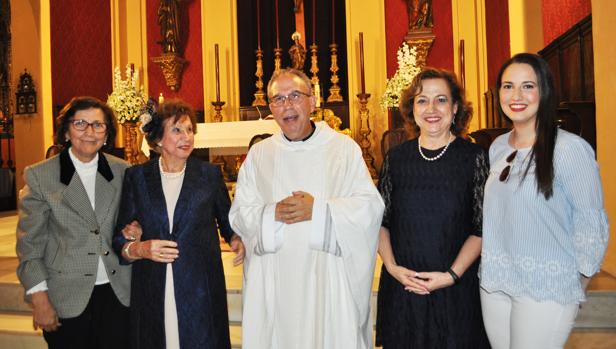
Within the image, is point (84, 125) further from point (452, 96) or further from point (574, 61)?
point (574, 61)

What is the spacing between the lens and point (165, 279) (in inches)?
89.9

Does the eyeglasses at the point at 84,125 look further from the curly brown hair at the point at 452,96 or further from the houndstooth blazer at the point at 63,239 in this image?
the curly brown hair at the point at 452,96

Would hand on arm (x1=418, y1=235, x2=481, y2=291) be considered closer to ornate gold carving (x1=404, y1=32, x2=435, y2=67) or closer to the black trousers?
the black trousers

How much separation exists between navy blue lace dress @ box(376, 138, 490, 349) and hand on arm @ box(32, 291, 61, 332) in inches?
55.5

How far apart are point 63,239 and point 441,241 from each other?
5.21 feet

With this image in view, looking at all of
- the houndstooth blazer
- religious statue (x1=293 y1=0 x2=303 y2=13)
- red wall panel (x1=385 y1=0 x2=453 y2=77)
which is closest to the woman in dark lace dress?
the houndstooth blazer

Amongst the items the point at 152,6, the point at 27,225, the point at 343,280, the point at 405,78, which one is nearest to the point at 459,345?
the point at 343,280

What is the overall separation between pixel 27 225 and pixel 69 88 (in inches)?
314

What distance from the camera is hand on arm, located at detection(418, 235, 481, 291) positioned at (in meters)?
2.07

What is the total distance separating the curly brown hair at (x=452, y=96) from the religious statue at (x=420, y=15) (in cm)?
738

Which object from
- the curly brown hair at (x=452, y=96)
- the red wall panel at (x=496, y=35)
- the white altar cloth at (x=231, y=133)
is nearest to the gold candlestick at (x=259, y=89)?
the white altar cloth at (x=231, y=133)

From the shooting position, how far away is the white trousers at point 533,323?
1.81 metres

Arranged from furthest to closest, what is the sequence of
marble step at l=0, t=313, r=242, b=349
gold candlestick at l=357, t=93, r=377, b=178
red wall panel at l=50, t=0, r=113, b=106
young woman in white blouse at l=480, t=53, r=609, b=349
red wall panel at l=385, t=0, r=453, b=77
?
red wall panel at l=385, t=0, r=453, b=77 < red wall panel at l=50, t=0, r=113, b=106 < gold candlestick at l=357, t=93, r=377, b=178 < marble step at l=0, t=313, r=242, b=349 < young woman in white blouse at l=480, t=53, r=609, b=349

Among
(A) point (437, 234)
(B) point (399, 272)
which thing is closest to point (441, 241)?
(A) point (437, 234)
